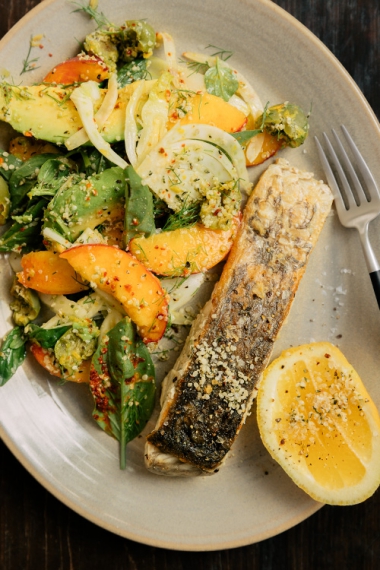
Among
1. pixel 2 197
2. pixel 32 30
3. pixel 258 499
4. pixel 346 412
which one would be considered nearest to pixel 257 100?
pixel 32 30

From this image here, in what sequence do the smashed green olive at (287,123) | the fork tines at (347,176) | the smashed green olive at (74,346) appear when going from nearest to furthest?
the smashed green olive at (74,346) < the smashed green olive at (287,123) < the fork tines at (347,176)

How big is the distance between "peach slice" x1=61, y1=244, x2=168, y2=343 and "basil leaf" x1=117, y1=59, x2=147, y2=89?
1.09 metres

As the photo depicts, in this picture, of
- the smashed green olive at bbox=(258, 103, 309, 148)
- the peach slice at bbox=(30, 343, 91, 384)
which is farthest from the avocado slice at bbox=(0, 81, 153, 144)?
the peach slice at bbox=(30, 343, 91, 384)

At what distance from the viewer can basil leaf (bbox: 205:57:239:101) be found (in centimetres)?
296

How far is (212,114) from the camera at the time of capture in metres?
2.85

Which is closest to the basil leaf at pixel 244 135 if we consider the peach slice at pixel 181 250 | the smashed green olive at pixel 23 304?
the peach slice at pixel 181 250

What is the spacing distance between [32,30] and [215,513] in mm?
3227

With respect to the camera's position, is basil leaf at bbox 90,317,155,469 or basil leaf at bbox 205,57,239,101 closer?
basil leaf at bbox 90,317,155,469

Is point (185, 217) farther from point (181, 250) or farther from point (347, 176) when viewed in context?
point (347, 176)

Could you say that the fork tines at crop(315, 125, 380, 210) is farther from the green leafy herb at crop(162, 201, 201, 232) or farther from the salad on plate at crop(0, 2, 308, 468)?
the green leafy herb at crop(162, 201, 201, 232)

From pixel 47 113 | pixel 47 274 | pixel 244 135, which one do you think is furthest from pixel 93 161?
pixel 244 135

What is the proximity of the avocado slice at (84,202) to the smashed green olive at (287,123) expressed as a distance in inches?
39.1

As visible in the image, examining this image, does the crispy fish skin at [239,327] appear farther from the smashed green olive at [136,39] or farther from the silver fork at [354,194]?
the smashed green olive at [136,39]

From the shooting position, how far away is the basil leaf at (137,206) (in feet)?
8.71
